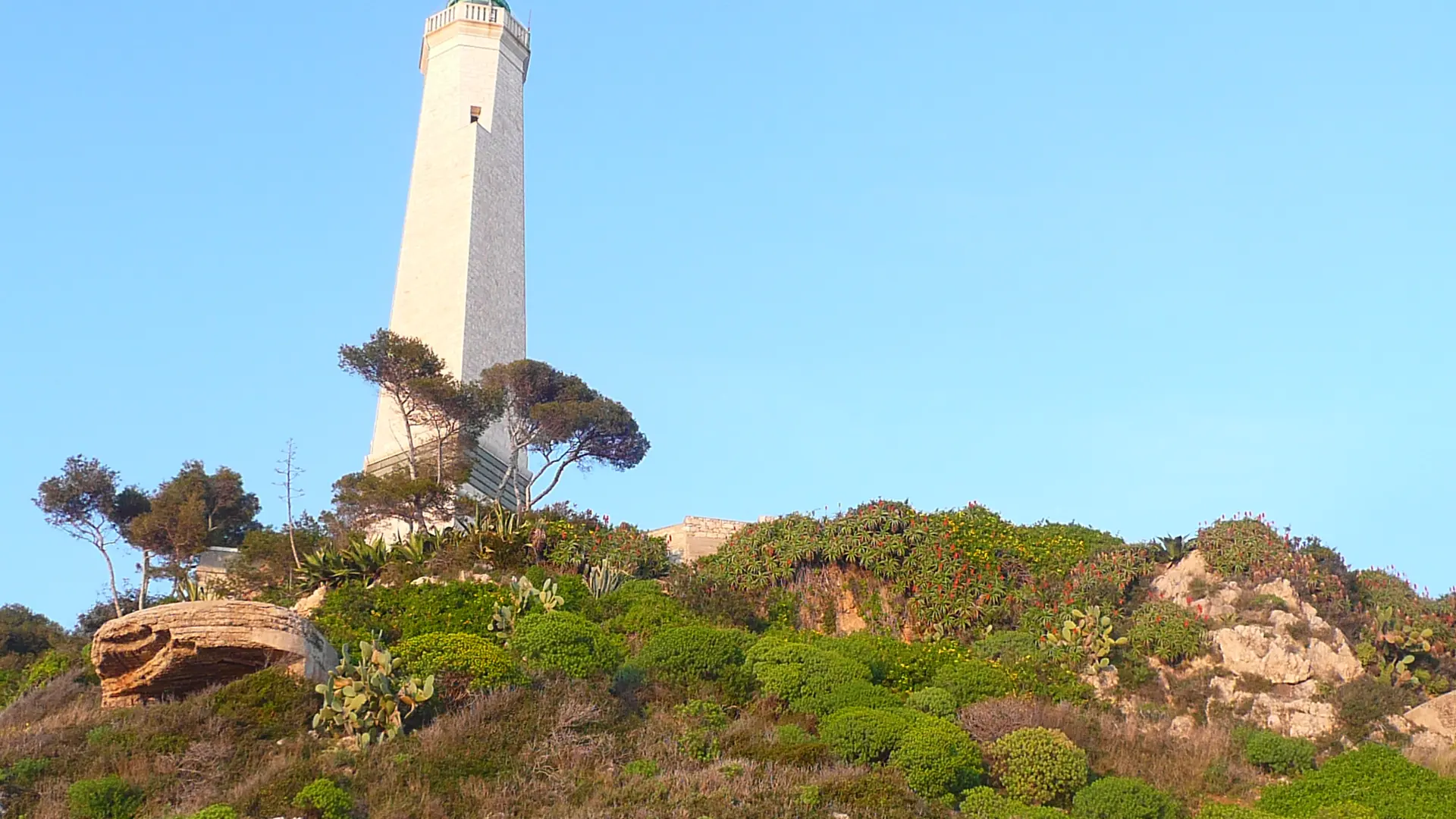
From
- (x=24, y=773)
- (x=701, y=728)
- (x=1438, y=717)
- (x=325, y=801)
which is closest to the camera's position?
(x=325, y=801)

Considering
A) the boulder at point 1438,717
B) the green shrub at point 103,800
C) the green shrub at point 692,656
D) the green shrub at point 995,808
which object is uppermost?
the green shrub at point 692,656

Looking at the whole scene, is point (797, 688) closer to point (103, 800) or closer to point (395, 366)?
point (103, 800)

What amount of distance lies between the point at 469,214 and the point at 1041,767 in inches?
900

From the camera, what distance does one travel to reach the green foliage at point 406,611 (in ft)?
66.9

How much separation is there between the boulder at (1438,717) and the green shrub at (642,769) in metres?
10.5

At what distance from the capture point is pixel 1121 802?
15148 mm

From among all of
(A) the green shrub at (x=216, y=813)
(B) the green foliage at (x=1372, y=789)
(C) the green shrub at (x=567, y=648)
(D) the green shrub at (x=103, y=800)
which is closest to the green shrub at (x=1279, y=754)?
(B) the green foliage at (x=1372, y=789)

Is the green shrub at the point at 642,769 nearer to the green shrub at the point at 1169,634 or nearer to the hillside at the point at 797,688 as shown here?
the hillside at the point at 797,688

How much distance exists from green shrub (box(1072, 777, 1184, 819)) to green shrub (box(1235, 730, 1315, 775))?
2.49m

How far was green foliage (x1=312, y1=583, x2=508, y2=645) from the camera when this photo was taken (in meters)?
20.4

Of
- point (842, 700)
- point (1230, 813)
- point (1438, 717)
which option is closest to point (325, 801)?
point (842, 700)

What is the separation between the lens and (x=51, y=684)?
20.8 m

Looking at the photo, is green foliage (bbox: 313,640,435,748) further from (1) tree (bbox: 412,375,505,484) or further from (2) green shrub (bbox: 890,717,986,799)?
(1) tree (bbox: 412,375,505,484)

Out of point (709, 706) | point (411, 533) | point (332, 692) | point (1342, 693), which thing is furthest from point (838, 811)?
point (411, 533)
